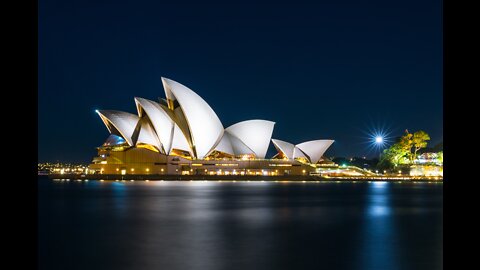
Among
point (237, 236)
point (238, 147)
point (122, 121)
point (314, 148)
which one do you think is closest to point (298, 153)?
point (314, 148)

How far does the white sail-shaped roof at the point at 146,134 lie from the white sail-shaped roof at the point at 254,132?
1200 centimetres

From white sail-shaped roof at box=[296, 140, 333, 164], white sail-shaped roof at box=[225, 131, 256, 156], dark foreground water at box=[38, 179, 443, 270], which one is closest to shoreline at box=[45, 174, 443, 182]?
white sail-shaped roof at box=[225, 131, 256, 156]

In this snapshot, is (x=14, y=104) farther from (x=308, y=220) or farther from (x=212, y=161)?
(x=212, y=161)

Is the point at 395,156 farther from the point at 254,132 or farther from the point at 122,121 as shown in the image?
the point at 122,121

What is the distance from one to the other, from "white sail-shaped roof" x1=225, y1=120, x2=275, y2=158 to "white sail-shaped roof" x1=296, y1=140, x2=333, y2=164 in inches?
512

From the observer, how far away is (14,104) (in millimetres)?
2262

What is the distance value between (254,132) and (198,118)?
14.0 m

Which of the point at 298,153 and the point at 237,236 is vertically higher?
the point at 298,153

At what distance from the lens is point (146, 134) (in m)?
64.9

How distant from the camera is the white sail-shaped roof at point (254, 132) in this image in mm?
73625

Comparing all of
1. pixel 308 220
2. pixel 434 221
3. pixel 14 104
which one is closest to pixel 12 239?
pixel 14 104

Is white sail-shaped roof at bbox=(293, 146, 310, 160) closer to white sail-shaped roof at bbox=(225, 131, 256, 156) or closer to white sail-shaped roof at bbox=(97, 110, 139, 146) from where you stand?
white sail-shaped roof at bbox=(225, 131, 256, 156)

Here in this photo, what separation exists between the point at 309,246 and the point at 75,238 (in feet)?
26.4

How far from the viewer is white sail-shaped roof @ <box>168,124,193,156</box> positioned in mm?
65000
